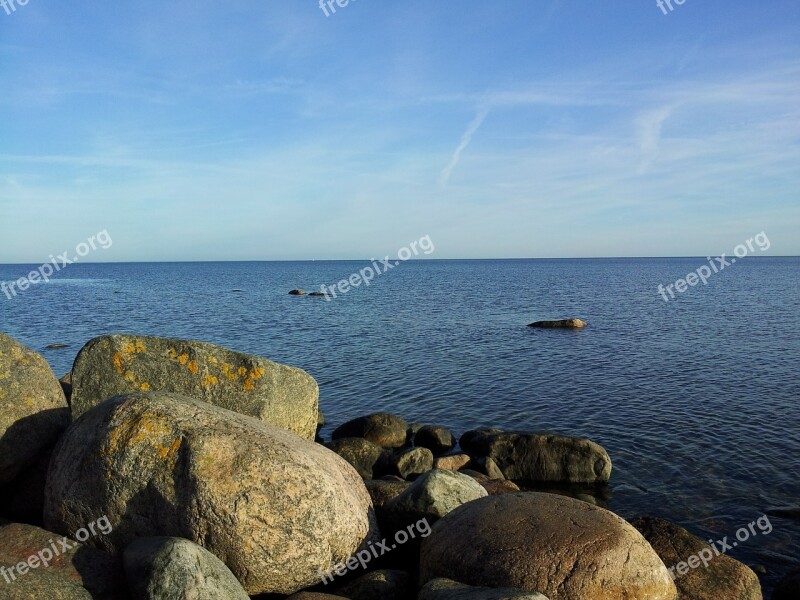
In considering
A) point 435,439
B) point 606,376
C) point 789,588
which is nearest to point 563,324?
point 606,376

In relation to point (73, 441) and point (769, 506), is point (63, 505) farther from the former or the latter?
point (769, 506)

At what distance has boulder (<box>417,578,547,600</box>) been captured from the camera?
6840 millimetres

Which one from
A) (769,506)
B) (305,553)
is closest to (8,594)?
(305,553)

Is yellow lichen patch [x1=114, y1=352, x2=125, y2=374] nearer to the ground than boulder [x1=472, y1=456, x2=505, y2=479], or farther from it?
farther from it

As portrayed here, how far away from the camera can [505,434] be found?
19266mm

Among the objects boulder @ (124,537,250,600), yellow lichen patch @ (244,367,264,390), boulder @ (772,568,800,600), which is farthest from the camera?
yellow lichen patch @ (244,367,264,390)

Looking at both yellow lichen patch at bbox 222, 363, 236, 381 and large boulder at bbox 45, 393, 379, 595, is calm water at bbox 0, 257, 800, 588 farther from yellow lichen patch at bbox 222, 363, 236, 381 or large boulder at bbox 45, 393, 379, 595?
yellow lichen patch at bbox 222, 363, 236, 381

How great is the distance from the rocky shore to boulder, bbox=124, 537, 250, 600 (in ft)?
0.06

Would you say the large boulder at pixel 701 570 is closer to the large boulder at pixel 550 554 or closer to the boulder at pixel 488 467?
the large boulder at pixel 550 554

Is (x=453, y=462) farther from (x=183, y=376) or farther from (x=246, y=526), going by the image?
(x=246, y=526)

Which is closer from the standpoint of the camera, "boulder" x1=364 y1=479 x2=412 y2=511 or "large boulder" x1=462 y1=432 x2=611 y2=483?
"boulder" x1=364 y1=479 x2=412 y2=511

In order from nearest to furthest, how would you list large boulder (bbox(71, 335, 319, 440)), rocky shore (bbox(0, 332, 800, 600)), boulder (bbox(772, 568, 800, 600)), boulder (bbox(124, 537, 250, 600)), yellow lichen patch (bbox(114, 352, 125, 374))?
boulder (bbox(124, 537, 250, 600)), rocky shore (bbox(0, 332, 800, 600)), boulder (bbox(772, 568, 800, 600)), large boulder (bbox(71, 335, 319, 440)), yellow lichen patch (bbox(114, 352, 125, 374))

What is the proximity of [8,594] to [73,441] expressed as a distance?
2644 millimetres

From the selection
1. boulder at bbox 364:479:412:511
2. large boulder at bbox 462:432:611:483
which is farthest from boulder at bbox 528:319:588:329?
boulder at bbox 364:479:412:511
